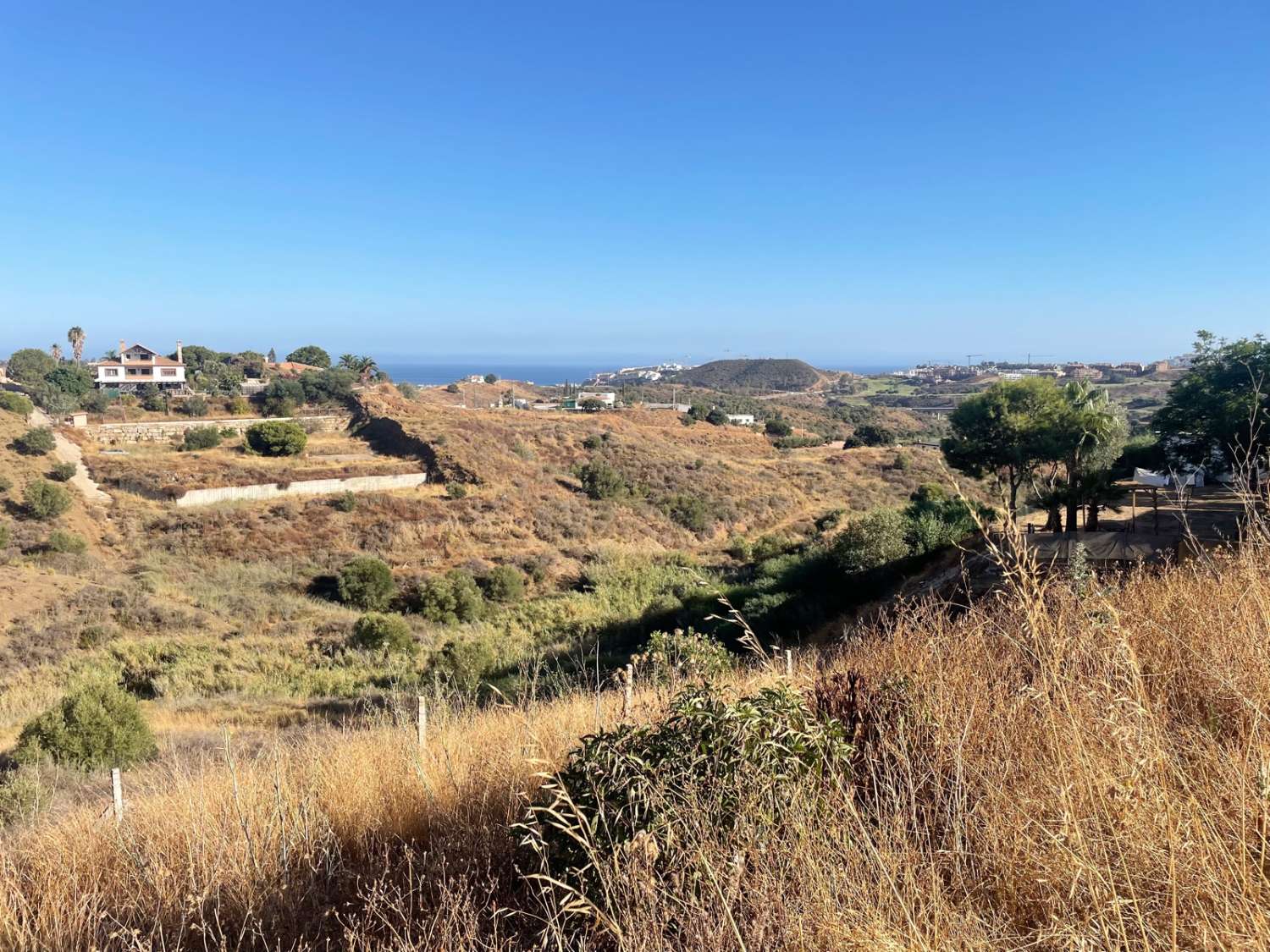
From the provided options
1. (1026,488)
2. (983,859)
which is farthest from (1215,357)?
(983,859)

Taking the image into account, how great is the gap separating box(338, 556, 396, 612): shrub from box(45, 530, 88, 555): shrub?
8.40 meters

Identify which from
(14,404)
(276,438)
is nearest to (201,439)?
(276,438)

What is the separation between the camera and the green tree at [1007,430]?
17.8m

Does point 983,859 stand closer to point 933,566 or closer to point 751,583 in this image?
point 933,566

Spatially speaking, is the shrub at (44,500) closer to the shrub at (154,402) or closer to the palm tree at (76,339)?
the shrub at (154,402)

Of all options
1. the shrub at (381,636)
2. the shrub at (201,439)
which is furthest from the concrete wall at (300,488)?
the shrub at (381,636)

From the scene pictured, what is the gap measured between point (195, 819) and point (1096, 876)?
3.29 metres

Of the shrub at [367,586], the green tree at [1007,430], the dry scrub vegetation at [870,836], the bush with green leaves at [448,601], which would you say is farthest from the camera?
the shrub at [367,586]

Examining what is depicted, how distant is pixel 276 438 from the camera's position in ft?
115

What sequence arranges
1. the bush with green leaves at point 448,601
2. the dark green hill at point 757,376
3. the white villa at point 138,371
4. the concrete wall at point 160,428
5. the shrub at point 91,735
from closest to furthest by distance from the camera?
the shrub at point 91,735, the bush with green leaves at point 448,601, the concrete wall at point 160,428, the white villa at point 138,371, the dark green hill at point 757,376

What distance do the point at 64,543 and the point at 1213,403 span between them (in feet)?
99.7

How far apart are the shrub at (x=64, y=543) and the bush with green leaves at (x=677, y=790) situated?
25.0 metres

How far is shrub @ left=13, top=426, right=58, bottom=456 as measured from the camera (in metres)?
28.9

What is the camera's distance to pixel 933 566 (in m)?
15.4
